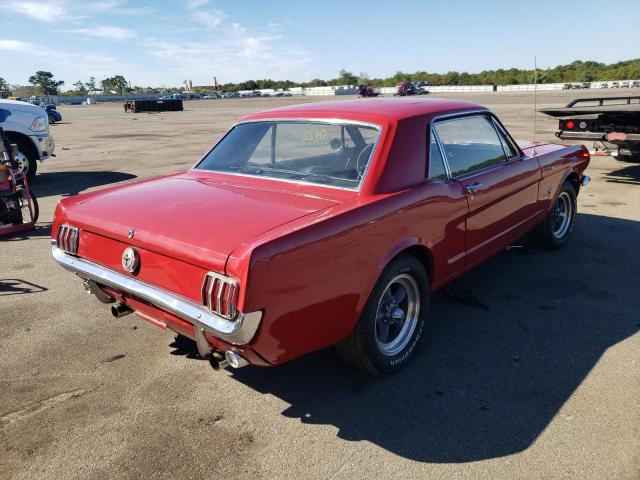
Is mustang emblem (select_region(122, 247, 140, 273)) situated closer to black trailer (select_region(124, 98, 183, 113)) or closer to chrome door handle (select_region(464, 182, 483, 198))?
chrome door handle (select_region(464, 182, 483, 198))

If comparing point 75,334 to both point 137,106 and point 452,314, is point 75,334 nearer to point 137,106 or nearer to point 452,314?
point 452,314

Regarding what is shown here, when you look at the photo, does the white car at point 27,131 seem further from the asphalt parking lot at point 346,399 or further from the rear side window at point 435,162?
the rear side window at point 435,162

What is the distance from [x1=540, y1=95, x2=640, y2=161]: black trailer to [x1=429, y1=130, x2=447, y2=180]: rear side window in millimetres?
5348

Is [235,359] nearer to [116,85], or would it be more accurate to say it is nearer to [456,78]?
[456,78]

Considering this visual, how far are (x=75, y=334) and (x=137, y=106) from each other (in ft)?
157

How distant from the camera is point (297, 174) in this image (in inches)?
133

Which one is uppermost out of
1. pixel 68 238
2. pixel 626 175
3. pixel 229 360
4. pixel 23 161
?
pixel 23 161

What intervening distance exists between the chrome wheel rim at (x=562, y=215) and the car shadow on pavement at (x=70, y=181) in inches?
293

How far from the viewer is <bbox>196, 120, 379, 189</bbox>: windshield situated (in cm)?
324

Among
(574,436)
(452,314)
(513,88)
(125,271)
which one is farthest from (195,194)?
(513,88)

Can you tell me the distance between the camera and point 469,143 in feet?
13.4

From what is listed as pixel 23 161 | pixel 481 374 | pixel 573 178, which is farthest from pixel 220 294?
pixel 23 161

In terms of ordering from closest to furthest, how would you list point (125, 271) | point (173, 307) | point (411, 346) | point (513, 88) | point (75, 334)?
point (173, 307)
point (125, 271)
point (411, 346)
point (75, 334)
point (513, 88)

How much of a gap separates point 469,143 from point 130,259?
2.71 metres
